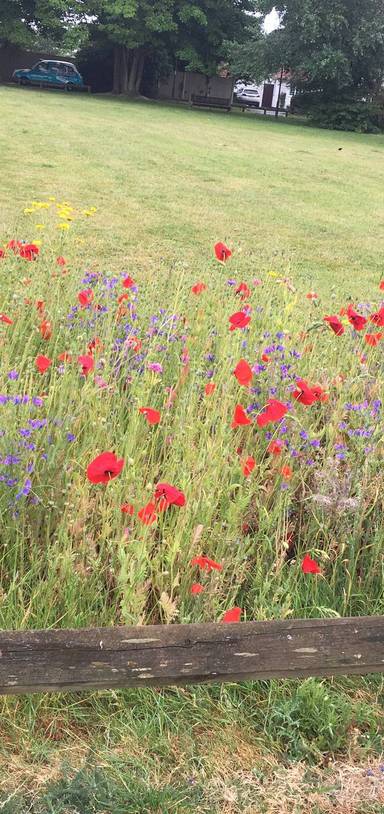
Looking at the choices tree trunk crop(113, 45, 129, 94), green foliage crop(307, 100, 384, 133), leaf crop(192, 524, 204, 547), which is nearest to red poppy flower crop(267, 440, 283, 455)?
leaf crop(192, 524, 204, 547)

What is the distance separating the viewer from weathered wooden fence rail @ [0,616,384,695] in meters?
1.71

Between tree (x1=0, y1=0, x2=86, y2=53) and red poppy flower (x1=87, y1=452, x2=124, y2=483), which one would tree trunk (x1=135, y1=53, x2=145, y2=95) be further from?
red poppy flower (x1=87, y1=452, x2=124, y2=483)

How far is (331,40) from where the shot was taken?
3272 centimetres

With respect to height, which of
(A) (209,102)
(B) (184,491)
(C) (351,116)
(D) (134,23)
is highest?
(D) (134,23)

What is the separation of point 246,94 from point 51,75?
17.5 metres

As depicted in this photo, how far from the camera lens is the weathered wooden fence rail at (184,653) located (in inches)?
67.2

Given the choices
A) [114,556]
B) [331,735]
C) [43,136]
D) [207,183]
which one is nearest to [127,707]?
[114,556]

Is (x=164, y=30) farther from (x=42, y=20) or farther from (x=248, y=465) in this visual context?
(x=248, y=465)

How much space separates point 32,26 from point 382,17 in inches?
714

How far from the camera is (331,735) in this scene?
6.86 feet

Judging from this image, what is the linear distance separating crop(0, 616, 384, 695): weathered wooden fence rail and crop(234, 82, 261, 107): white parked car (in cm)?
4562

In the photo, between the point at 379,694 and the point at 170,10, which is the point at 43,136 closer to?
the point at 379,694

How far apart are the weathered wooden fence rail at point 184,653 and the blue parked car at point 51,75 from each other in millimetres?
37956

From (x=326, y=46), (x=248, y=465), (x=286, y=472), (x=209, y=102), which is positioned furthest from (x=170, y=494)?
(x=209, y=102)
